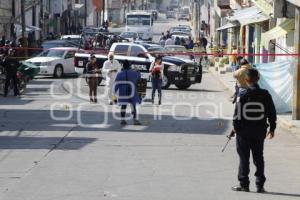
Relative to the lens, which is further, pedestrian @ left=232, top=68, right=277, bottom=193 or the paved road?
the paved road

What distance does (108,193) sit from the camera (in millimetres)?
11828

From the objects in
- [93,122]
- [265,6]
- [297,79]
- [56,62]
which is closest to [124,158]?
[93,122]

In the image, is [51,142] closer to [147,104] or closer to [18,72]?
[147,104]

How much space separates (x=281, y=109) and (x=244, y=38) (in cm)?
2515

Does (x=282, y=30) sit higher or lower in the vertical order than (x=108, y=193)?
higher

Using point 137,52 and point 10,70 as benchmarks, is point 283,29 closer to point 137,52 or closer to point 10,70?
point 10,70

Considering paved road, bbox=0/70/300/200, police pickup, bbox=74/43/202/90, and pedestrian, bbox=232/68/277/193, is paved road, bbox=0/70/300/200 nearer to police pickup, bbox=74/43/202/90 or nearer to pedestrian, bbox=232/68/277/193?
pedestrian, bbox=232/68/277/193

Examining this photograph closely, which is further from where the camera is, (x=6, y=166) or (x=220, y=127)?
(x=220, y=127)

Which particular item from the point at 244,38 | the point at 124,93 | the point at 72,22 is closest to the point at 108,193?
the point at 124,93

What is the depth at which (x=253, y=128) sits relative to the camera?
12.0 m

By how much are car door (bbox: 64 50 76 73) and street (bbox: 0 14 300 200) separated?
13.8m

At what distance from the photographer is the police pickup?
117ft

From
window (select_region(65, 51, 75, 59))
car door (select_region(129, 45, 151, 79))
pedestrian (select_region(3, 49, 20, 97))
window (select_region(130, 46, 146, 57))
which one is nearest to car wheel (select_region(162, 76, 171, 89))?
car door (select_region(129, 45, 151, 79))

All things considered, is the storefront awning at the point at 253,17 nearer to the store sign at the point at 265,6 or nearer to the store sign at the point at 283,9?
the store sign at the point at 265,6
